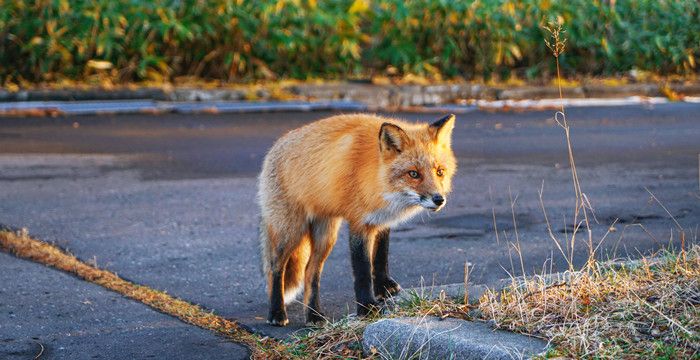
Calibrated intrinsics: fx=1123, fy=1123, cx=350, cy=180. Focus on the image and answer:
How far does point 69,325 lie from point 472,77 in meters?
11.9

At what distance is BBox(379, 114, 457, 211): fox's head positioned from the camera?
5188 mm

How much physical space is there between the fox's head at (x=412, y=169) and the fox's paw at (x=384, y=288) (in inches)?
24.0

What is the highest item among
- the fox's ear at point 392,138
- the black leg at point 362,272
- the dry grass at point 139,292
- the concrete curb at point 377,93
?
the fox's ear at point 392,138

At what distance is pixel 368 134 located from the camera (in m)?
5.54

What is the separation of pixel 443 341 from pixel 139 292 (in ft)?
6.85

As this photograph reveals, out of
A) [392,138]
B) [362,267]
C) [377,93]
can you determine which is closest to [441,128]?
[392,138]

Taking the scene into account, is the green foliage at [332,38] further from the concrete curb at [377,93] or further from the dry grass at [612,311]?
Answer: the dry grass at [612,311]

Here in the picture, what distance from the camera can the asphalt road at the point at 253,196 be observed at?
656 cm

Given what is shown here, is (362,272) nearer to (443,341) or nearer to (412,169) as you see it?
(412,169)

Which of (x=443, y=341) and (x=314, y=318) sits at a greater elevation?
(x=443, y=341)

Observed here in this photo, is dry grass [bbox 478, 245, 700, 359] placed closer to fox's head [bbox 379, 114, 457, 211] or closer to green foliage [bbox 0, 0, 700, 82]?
fox's head [bbox 379, 114, 457, 211]

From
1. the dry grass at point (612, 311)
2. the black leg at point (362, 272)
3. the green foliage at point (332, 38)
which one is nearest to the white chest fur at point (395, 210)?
the black leg at point (362, 272)

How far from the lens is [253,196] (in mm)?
8859

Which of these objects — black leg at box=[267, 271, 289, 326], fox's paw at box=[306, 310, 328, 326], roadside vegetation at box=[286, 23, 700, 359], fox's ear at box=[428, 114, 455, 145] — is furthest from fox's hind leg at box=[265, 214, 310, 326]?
fox's ear at box=[428, 114, 455, 145]
